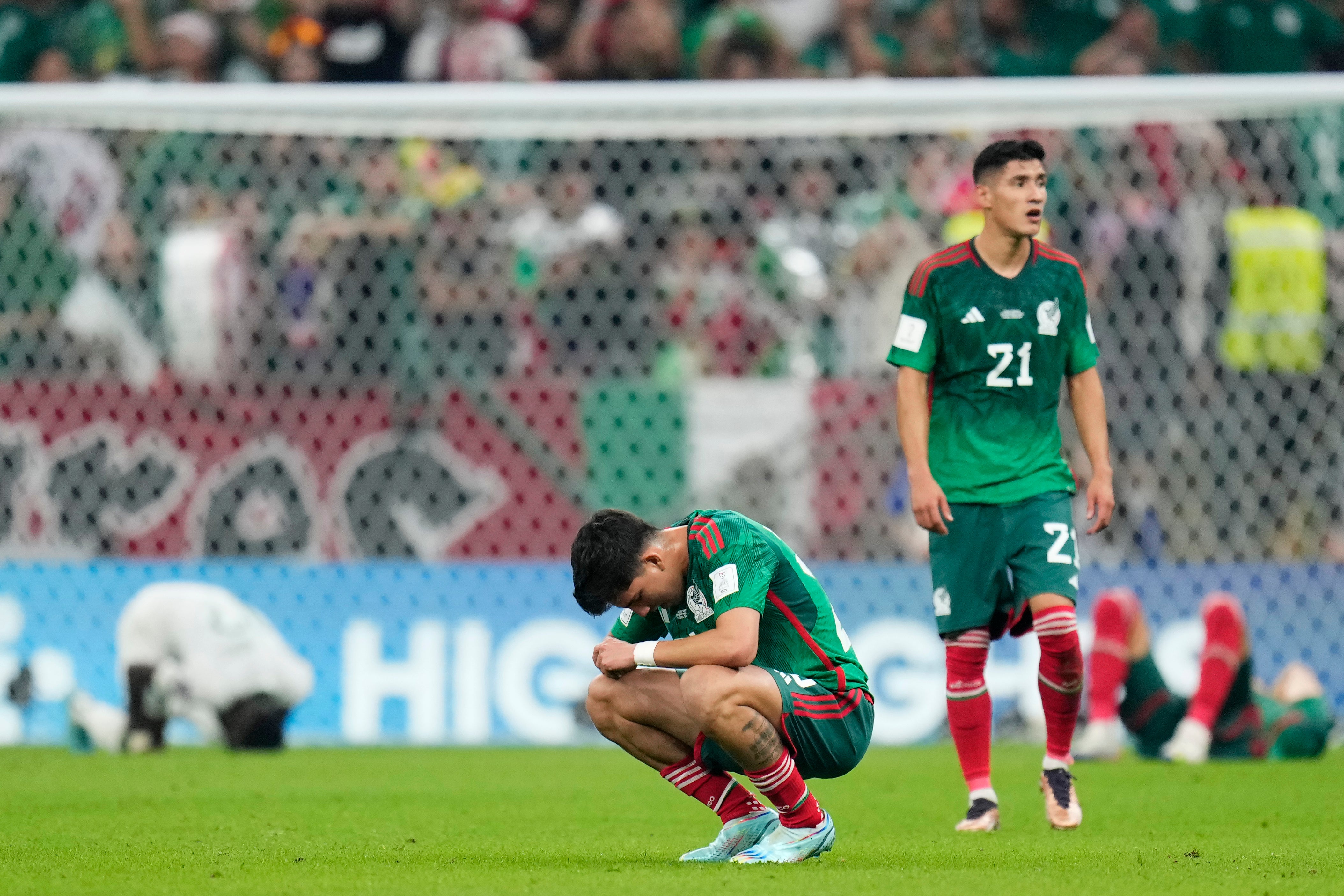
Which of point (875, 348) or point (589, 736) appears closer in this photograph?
point (589, 736)

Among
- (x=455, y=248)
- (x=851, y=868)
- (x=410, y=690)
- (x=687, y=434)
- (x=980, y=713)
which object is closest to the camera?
(x=851, y=868)

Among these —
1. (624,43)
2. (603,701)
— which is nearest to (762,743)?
(603,701)

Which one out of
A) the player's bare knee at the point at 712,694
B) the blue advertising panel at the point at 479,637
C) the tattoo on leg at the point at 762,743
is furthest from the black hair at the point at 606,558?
the blue advertising panel at the point at 479,637

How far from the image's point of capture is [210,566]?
28.3 feet

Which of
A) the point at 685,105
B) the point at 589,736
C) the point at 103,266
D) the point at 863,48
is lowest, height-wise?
the point at 589,736

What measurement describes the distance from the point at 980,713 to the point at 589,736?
349 centimetres

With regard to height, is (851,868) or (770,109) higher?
(770,109)

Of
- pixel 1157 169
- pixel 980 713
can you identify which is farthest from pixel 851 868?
pixel 1157 169

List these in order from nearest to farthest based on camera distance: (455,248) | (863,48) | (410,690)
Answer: (410,690) → (455,248) → (863,48)

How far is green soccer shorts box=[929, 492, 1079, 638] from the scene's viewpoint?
531 cm

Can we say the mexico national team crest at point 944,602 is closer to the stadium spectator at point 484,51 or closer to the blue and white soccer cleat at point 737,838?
the blue and white soccer cleat at point 737,838

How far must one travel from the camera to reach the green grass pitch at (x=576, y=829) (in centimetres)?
388

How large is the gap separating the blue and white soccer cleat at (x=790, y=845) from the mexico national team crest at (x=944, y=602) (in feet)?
4.04

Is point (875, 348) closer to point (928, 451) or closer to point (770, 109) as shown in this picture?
point (770, 109)
